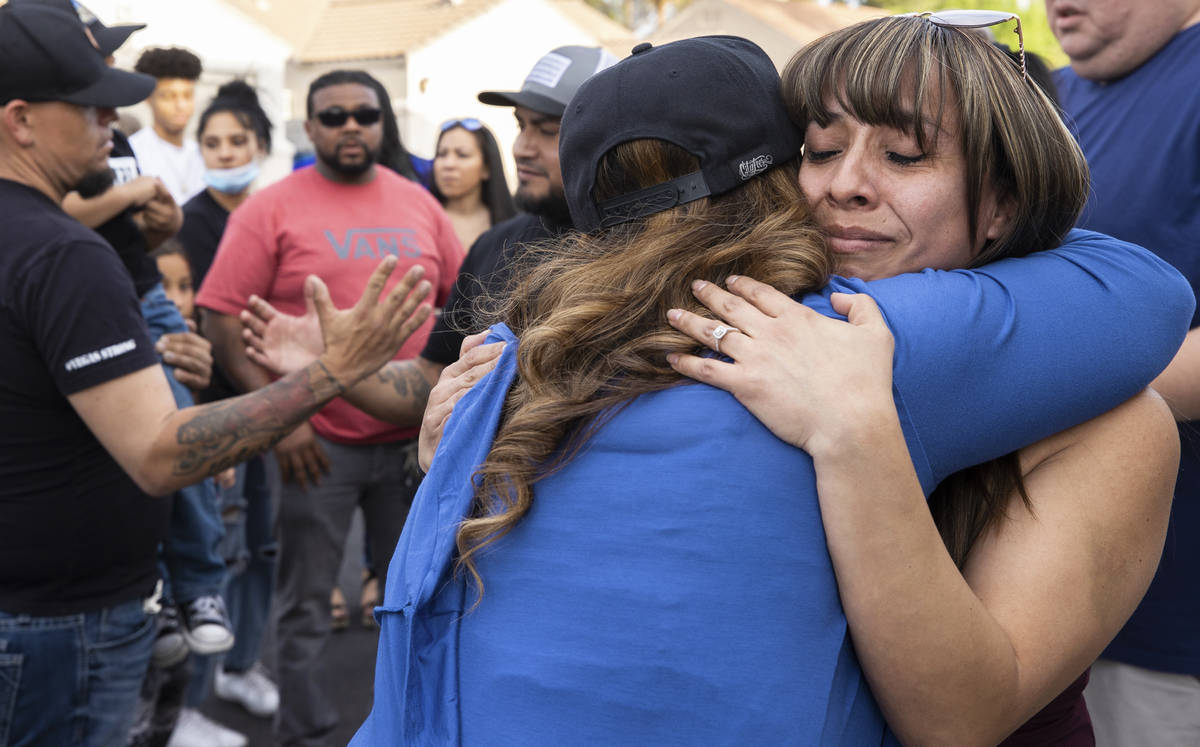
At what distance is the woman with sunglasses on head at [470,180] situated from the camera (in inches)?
268

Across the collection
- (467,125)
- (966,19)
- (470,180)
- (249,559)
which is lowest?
(249,559)

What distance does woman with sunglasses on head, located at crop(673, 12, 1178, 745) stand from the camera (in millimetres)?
1243

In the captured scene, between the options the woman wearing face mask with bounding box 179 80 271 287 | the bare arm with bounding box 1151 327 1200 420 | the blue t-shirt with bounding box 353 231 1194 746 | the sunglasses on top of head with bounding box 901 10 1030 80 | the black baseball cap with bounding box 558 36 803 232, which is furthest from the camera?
Result: the woman wearing face mask with bounding box 179 80 271 287

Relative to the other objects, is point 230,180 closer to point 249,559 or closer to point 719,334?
point 249,559

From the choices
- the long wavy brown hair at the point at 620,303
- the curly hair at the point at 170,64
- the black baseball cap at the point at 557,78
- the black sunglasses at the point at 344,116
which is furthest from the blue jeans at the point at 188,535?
the curly hair at the point at 170,64

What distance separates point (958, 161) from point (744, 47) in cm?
37

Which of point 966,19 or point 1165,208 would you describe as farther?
point 1165,208

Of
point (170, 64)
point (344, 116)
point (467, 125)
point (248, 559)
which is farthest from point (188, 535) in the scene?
point (170, 64)

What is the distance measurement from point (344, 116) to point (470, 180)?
181cm

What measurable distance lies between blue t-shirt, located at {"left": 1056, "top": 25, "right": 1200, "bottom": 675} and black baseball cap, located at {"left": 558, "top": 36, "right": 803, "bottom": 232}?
1240mm

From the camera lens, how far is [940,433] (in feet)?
4.30

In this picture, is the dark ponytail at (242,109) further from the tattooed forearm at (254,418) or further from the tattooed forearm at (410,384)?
the tattooed forearm at (254,418)

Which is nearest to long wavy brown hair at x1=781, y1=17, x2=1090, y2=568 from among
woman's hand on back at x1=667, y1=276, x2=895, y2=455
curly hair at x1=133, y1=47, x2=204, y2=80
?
woman's hand on back at x1=667, y1=276, x2=895, y2=455

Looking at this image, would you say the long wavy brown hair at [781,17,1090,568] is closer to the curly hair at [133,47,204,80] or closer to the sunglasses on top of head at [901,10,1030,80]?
the sunglasses on top of head at [901,10,1030,80]
